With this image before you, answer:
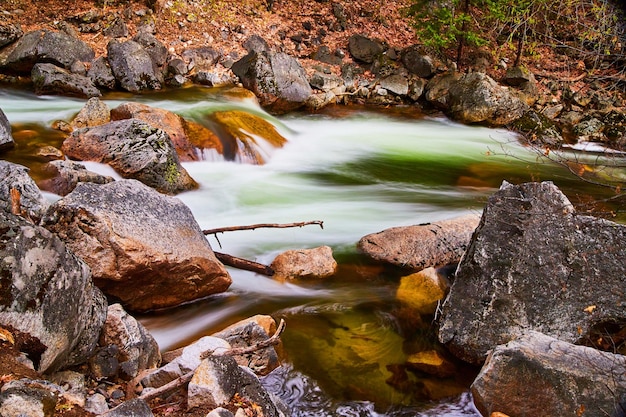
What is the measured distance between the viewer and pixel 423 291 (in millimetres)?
5273

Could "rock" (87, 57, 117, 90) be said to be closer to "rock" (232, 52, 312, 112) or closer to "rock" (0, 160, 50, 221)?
"rock" (232, 52, 312, 112)

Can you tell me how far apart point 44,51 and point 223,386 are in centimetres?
1096

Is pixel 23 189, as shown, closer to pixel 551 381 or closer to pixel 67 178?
pixel 67 178

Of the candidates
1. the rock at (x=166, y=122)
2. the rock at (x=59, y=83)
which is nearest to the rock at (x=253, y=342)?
the rock at (x=166, y=122)

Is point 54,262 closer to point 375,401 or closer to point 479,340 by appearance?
point 375,401

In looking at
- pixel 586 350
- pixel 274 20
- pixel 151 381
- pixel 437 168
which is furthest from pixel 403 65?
pixel 151 381

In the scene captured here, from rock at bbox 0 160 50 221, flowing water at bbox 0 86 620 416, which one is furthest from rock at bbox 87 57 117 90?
rock at bbox 0 160 50 221

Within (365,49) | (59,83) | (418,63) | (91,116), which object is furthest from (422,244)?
(365,49)

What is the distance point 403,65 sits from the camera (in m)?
14.6

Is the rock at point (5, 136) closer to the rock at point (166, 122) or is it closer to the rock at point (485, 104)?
the rock at point (166, 122)

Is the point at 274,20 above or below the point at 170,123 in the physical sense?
above

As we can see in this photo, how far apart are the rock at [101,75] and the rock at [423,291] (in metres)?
8.91

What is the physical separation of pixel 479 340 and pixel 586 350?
832 millimetres

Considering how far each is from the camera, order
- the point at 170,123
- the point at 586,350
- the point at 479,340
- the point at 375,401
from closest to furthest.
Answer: the point at 586,350 → the point at 375,401 → the point at 479,340 → the point at 170,123
